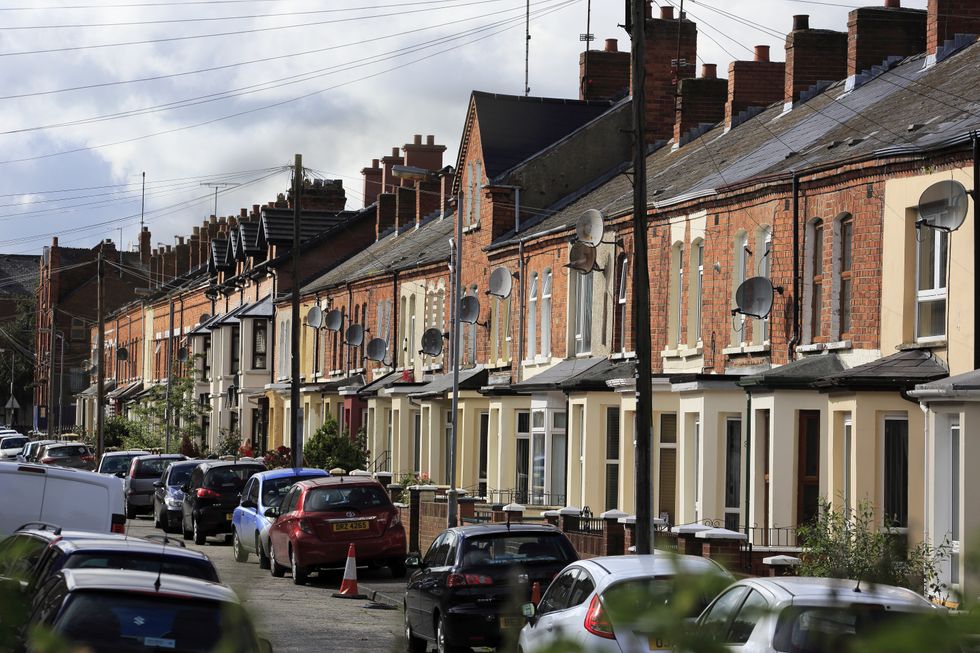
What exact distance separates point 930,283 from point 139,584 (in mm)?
14346

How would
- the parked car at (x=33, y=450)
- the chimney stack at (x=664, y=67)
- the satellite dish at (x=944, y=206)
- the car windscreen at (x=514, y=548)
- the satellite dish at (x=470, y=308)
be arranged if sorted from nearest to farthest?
the car windscreen at (x=514, y=548) < the satellite dish at (x=944, y=206) < the satellite dish at (x=470, y=308) < the chimney stack at (x=664, y=67) < the parked car at (x=33, y=450)

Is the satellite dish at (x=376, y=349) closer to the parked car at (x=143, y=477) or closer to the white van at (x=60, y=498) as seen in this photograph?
the parked car at (x=143, y=477)

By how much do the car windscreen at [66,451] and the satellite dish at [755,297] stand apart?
1198 inches

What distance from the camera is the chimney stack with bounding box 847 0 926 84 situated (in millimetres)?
30031

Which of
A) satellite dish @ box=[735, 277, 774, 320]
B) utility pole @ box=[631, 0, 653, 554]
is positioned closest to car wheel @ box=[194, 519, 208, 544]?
satellite dish @ box=[735, 277, 774, 320]

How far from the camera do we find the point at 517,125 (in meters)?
41.5

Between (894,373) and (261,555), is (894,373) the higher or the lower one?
the higher one

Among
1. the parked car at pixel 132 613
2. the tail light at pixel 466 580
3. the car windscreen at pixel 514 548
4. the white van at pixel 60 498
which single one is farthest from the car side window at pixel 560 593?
the white van at pixel 60 498

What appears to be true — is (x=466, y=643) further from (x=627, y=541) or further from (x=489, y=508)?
(x=489, y=508)

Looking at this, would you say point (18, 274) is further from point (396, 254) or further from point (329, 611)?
point (329, 611)

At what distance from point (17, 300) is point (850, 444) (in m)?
124

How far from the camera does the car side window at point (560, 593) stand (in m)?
12.8

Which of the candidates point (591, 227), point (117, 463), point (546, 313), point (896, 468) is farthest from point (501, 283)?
point (896, 468)

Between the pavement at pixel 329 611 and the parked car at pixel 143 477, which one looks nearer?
the pavement at pixel 329 611
